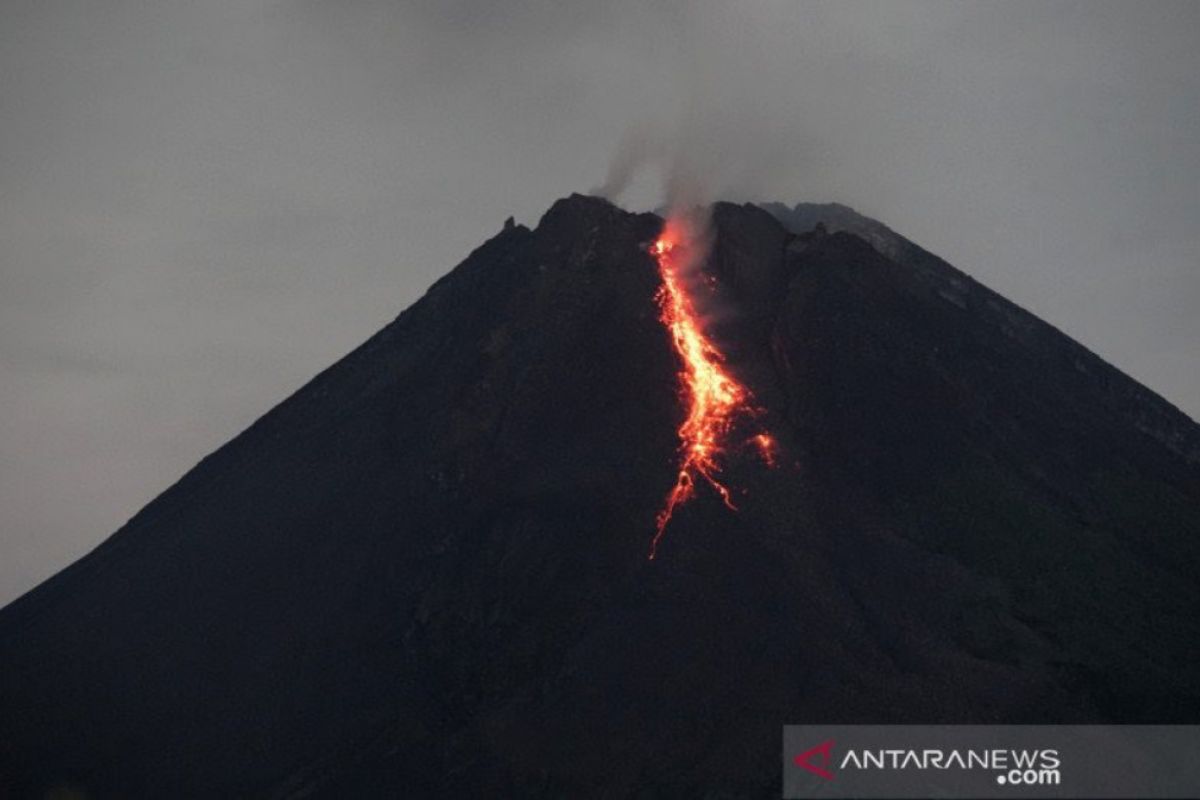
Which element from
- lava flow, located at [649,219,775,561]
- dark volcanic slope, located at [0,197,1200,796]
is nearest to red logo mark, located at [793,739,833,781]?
dark volcanic slope, located at [0,197,1200,796]

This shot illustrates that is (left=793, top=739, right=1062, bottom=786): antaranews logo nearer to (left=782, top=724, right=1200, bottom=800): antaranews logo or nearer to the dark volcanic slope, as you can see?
(left=782, top=724, right=1200, bottom=800): antaranews logo

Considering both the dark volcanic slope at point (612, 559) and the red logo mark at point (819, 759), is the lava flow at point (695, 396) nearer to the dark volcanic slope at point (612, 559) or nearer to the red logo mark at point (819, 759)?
the dark volcanic slope at point (612, 559)

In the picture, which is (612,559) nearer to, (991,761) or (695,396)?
(695,396)

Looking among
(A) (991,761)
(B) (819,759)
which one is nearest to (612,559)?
(B) (819,759)

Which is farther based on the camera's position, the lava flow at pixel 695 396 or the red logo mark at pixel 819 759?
the lava flow at pixel 695 396

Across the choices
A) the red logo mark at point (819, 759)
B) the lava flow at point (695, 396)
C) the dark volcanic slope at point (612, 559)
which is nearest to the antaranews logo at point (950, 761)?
the red logo mark at point (819, 759)

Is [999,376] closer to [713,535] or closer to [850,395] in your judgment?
[850,395]

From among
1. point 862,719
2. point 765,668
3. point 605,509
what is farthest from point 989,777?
point 605,509
